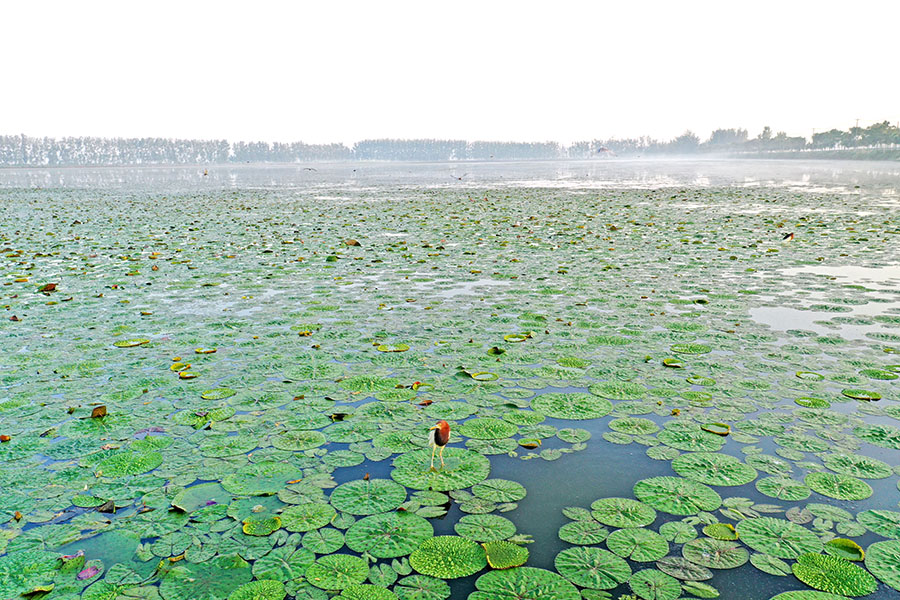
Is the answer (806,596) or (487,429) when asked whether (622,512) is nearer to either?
(806,596)

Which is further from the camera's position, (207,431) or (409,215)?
(409,215)

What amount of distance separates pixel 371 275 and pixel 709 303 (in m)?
4.59

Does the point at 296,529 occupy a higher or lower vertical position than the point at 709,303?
lower

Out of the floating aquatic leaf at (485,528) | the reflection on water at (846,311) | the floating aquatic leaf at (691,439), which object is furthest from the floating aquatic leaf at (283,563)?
the reflection on water at (846,311)

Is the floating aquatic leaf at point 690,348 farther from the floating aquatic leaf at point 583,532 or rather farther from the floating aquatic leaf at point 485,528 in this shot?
the floating aquatic leaf at point 485,528

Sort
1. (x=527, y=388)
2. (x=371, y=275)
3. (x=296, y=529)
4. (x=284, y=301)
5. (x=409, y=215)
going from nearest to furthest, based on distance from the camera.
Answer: (x=296, y=529), (x=527, y=388), (x=284, y=301), (x=371, y=275), (x=409, y=215)

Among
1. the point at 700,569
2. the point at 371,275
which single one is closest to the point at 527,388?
the point at 700,569

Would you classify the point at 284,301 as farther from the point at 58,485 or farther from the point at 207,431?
the point at 58,485

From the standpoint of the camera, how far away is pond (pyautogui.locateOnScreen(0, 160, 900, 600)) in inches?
89.4

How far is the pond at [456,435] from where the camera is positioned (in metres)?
2.27

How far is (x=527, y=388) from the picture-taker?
4117mm

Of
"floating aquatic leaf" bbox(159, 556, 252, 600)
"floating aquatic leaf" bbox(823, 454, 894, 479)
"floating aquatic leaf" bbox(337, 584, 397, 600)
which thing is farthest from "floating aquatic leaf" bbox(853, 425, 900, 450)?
"floating aquatic leaf" bbox(159, 556, 252, 600)

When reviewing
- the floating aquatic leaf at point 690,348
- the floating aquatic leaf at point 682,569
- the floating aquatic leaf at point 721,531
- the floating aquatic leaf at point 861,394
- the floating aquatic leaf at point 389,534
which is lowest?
the floating aquatic leaf at point 389,534

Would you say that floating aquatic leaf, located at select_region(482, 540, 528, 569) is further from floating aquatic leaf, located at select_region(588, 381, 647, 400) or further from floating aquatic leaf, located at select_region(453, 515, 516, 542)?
floating aquatic leaf, located at select_region(588, 381, 647, 400)
